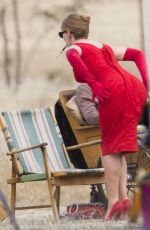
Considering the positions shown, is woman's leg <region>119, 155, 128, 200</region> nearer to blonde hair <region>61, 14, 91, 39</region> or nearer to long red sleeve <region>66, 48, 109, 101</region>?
long red sleeve <region>66, 48, 109, 101</region>

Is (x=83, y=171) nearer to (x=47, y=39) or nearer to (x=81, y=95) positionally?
(x=81, y=95)

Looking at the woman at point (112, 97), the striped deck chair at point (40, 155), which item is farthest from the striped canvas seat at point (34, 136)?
the woman at point (112, 97)

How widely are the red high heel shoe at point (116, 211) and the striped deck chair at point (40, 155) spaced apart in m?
0.61

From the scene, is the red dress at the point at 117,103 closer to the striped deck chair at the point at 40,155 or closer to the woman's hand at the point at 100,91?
the woman's hand at the point at 100,91

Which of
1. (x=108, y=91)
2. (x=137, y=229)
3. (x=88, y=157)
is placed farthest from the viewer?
(x=88, y=157)

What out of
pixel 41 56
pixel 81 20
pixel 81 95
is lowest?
pixel 41 56

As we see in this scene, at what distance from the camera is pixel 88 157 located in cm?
891

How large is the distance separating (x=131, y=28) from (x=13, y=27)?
179 centimetres

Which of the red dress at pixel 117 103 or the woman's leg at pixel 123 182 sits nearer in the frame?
the red dress at pixel 117 103

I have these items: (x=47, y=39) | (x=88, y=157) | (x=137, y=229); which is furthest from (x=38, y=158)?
(x=47, y=39)

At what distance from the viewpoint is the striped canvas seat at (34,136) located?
888 cm

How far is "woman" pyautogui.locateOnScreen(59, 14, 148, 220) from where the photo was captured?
7367mm

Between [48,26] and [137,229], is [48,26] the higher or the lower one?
the lower one

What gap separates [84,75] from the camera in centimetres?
723
